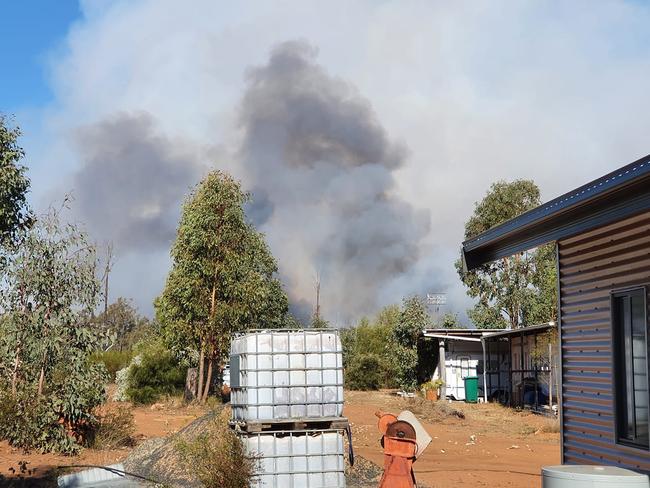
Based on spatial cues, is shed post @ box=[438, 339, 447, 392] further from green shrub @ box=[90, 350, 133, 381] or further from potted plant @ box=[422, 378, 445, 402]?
green shrub @ box=[90, 350, 133, 381]

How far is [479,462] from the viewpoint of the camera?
1791 cm

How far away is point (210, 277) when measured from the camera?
104 feet

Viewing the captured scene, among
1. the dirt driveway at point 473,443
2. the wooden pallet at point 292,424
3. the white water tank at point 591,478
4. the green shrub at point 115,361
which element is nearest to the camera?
the white water tank at point 591,478

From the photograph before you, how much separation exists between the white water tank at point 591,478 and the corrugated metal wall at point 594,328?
2387 millimetres

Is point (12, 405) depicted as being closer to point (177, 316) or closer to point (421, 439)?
point (421, 439)

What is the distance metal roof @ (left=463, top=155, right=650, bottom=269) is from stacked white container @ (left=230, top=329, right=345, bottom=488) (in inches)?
100.0

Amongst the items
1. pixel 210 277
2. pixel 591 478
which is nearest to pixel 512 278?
pixel 210 277

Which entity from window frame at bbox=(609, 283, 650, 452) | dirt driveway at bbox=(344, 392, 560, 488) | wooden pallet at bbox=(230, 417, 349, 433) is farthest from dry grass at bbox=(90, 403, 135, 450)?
window frame at bbox=(609, 283, 650, 452)

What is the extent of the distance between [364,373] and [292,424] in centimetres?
3163

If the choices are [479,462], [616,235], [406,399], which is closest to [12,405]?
[479,462]

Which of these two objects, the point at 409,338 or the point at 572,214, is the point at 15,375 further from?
the point at 409,338

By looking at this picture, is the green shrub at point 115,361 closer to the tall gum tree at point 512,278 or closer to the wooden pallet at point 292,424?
the tall gum tree at point 512,278

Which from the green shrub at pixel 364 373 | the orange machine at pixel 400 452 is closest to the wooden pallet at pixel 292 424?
the orange machine at pixel 400 452

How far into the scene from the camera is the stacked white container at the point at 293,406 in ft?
39.7
